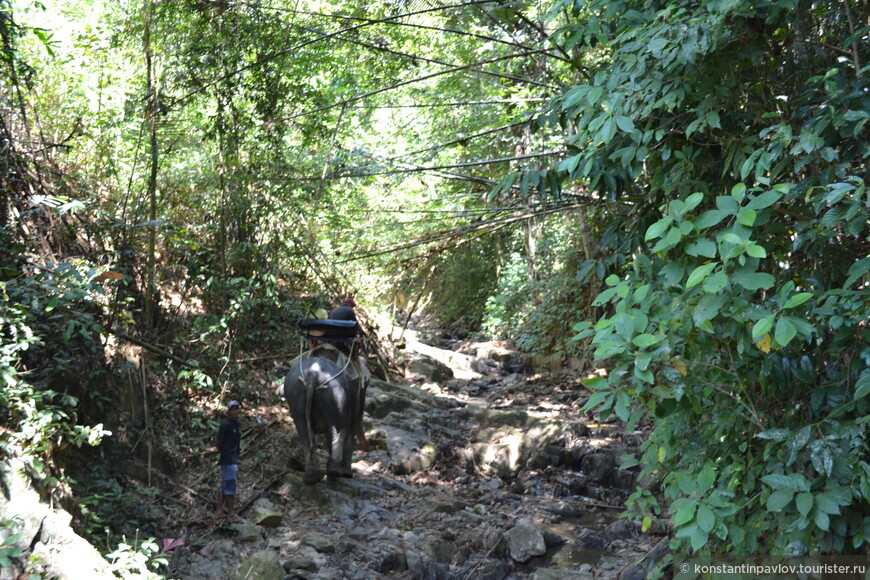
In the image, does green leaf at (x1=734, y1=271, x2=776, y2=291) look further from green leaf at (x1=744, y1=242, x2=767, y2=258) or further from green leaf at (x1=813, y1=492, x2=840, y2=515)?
green leaf at (x1=813, y1=492, x2=840, y2=515)

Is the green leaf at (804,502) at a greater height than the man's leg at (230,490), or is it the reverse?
the green leaf at (804,502)

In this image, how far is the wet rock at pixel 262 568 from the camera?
197 inches

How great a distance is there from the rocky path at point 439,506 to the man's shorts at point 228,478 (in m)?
0.30

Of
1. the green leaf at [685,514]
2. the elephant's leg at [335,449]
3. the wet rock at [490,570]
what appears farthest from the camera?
the elephant's leg at [335,449]

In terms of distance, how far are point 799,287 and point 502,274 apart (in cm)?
1365

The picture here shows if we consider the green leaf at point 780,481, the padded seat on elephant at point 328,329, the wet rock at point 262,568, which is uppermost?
the green leaf at point 780,481

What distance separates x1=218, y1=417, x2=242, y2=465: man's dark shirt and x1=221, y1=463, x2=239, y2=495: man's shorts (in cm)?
4

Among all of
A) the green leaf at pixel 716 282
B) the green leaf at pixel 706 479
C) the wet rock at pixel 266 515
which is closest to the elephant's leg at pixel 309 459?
the wet rock at pixel 266 515

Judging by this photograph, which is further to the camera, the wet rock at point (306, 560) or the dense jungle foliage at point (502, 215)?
the wet rock at point (306, 560)

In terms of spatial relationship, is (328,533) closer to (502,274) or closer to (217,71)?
(217,71)

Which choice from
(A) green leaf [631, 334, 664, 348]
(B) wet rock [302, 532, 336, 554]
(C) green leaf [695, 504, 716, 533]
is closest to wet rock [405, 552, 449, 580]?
(B) wet rock [302, 532, 336, 554]

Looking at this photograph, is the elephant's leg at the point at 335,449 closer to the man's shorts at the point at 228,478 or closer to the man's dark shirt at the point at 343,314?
the man's dark shirt at the point at 343,314

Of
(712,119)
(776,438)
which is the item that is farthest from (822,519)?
(712,119)

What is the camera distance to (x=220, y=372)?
332 inches
